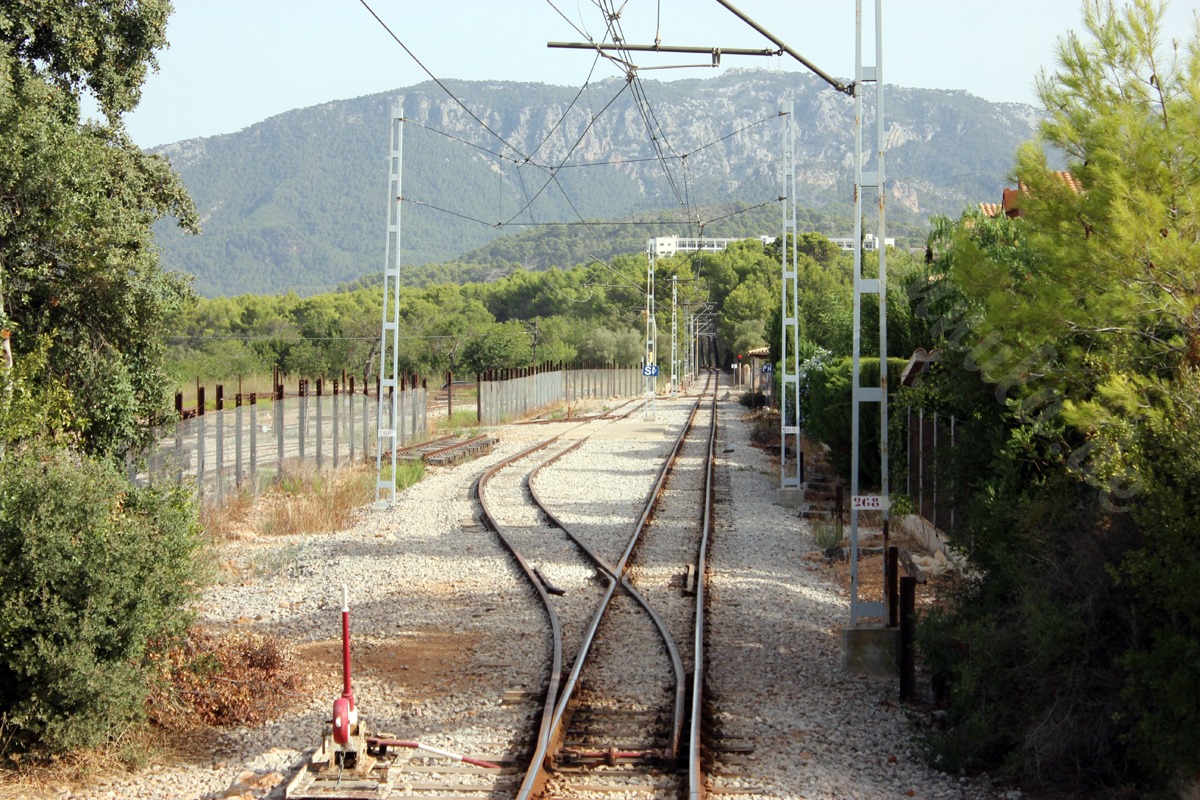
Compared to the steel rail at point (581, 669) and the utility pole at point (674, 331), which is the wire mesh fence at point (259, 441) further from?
the utility pole at point (674, 331)

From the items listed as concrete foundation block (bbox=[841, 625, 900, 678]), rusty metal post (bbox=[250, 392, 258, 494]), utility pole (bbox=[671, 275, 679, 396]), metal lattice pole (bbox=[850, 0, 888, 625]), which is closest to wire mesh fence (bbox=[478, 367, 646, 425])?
utility pole (bbox=[671, 275, 679, 396])

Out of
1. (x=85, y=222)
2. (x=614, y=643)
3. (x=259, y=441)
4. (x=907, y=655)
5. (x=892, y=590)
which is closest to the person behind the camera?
(x=907, y=655)

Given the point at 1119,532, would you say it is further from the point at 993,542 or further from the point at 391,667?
the point at 391,667

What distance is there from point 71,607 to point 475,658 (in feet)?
12.1

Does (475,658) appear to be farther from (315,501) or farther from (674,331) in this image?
(674,331)

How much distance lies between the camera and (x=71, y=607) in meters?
7.99

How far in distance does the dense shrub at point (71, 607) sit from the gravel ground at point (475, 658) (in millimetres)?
486

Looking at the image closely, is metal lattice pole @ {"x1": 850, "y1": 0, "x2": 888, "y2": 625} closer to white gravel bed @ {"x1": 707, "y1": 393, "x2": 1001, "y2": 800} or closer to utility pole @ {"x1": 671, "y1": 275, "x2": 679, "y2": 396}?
white gravel bed @ {"x1": 707, "y1": 393, "x2": 1001, "y2": 800}

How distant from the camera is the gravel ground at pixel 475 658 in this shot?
7.66 m

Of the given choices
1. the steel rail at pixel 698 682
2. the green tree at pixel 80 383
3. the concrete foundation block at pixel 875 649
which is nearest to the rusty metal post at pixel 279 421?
the green tree at pixel 80 383

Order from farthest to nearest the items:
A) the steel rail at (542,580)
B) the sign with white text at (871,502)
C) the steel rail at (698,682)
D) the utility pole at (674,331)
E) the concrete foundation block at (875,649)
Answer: the utility pole at (674,331) → the sign with white text at (871,502) → the concrete foundation block at (875,649) → the steel rail at (542,580) → the steel rail at (698,682)

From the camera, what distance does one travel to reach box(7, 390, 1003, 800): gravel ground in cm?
766

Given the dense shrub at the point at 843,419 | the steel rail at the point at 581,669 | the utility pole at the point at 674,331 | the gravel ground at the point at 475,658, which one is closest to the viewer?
the steel rail at the point at 581,669

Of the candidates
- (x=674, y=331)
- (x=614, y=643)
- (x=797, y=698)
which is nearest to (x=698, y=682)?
(x=797, y=698)
